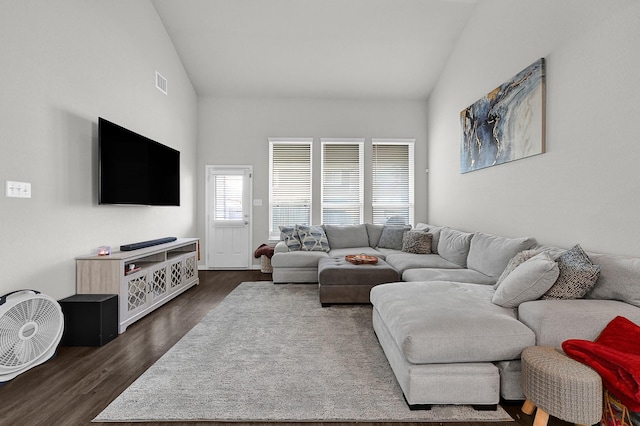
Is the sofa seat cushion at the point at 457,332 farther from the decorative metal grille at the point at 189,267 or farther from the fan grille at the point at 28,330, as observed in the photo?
the decorative metal grille at the point at 189,267

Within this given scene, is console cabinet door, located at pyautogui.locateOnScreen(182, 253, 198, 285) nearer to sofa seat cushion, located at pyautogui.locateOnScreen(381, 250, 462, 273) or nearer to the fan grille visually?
the fan grille

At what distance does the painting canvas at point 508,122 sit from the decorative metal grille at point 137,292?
4119mm

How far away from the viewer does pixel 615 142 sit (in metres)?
2.17

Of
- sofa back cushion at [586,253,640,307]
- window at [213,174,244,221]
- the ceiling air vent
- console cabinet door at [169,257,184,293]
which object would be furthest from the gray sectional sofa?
the ceiling air vent

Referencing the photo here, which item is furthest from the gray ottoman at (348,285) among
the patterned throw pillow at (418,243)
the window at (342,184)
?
the window at (342,184)

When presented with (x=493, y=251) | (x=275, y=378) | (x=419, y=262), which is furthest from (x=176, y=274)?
(x=493, y=251)

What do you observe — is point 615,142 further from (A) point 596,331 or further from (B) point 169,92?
(B) point 169,92

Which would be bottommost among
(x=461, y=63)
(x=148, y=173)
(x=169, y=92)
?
(x=148, y=173)

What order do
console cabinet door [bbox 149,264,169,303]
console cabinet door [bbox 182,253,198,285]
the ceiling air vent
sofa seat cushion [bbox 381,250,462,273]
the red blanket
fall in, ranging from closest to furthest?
the red blanket
console cabinet door [bbox 149,264,169,303]
sofa seat cushion [bbox 381,250,462,273]
console cabinet door [bbox 182,253,198,285]
the ceiling air vent

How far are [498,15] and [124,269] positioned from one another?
16.1 feet

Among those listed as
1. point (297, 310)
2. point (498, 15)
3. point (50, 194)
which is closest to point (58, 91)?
point (50, 194)

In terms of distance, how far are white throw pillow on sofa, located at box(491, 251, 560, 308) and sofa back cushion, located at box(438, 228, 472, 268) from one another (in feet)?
5.36

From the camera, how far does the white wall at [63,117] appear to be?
227cm

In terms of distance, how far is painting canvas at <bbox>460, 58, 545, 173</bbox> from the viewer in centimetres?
289
